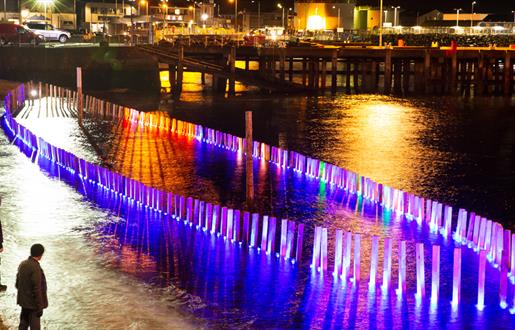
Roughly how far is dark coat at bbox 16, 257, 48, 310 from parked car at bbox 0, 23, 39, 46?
218 feet

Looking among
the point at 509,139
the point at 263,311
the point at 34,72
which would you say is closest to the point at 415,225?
the point at 263,311

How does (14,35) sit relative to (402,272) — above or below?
above

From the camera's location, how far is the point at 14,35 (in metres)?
76.8

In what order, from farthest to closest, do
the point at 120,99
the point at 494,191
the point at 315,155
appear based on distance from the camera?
the point at 120,99
the point at 315,155
the point at 494,191

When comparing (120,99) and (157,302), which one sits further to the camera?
(120,99)

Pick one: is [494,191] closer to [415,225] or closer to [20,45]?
[415,225]

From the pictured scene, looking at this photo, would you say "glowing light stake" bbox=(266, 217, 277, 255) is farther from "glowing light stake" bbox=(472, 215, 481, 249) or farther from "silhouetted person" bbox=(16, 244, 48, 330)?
"silhouetted person" bbox=(16, 244, 48, 330)

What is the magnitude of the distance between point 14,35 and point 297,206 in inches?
2251

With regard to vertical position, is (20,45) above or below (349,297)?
above

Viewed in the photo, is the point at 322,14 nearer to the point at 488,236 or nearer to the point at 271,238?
the point at 488,236

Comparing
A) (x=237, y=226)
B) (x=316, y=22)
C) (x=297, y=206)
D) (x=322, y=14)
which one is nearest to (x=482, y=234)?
(x=237, y=226)

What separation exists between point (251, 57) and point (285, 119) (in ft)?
84.5

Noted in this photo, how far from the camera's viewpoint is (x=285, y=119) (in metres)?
50.0

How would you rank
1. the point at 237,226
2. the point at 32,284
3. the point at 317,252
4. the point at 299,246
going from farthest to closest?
the point at 237,226 < the point at 299,246 < the point at 317,252 < the point at 32,284
